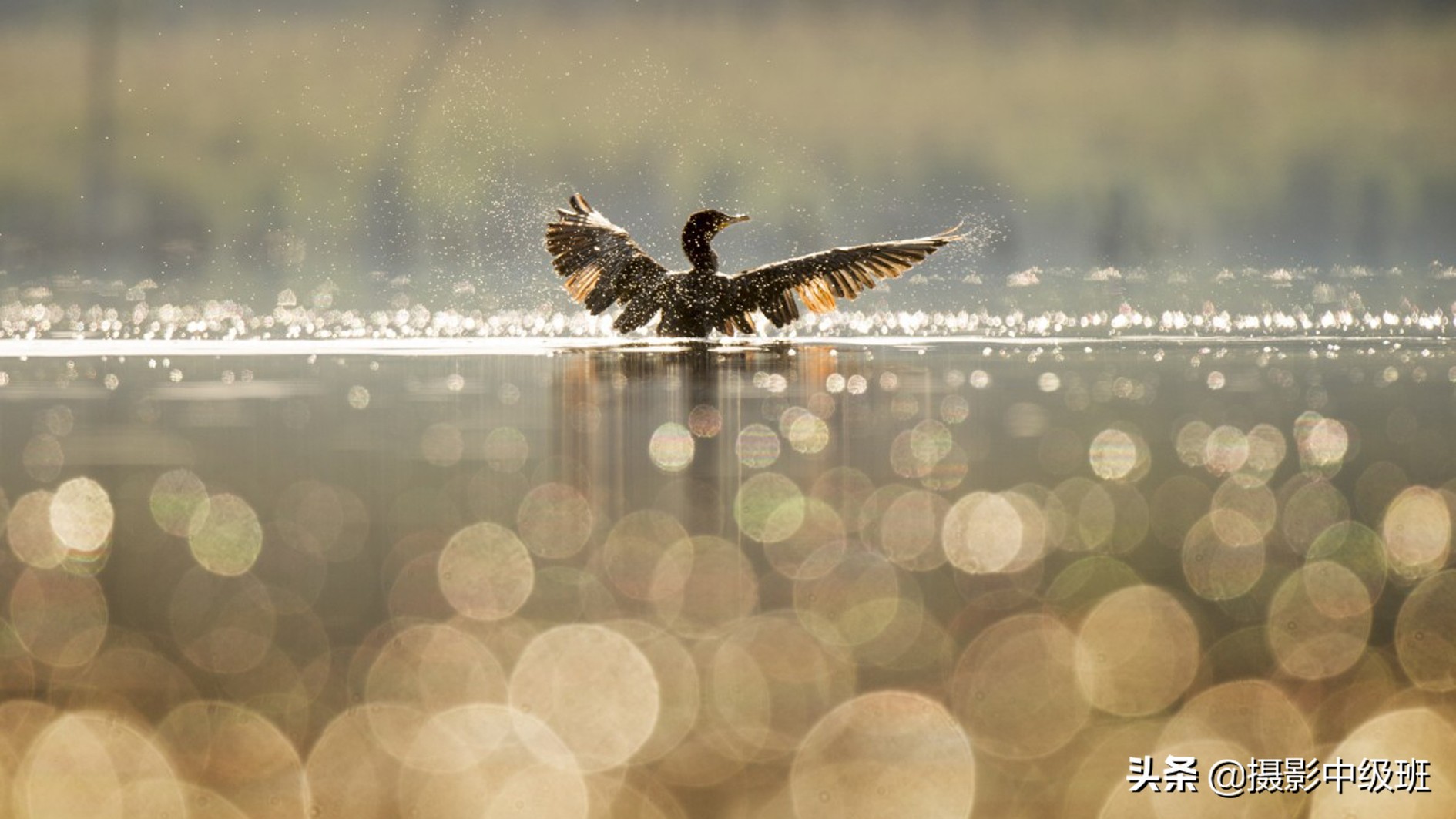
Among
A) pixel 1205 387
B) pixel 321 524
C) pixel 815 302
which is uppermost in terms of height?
pixel 815 302

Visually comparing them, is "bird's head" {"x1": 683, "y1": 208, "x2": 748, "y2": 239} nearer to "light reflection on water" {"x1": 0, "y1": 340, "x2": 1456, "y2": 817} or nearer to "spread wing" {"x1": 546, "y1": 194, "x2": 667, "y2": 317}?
"spread wing" {"x1": 546, "y1": 194, "x2": 667, "y2": 317}

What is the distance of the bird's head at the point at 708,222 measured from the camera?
2509 centimetres

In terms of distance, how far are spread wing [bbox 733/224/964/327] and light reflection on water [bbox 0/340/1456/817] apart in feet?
35.6

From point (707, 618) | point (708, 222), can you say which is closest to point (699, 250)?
point (708, 222)

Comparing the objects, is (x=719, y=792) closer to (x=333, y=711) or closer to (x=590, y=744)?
(x=590, y=744)

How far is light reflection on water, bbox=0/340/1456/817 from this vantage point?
150 inches

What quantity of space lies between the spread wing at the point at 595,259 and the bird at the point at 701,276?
0.01 m

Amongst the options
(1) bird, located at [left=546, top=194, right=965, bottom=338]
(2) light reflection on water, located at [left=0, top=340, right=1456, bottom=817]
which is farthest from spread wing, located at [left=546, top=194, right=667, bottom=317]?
(2) light reflection on water, located at [left=0, top=340, right=1456, bottom=817]

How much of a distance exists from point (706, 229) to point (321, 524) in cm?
1848

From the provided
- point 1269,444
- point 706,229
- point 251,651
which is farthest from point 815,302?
point 251,651

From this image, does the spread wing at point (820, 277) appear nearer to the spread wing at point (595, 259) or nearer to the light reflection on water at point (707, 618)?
the spread wing at point (595, 259)

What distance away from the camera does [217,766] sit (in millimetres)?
3809

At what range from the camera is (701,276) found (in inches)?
977

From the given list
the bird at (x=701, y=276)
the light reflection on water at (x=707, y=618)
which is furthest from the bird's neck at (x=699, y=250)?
the light reflection on water at (x=707, y=618)
